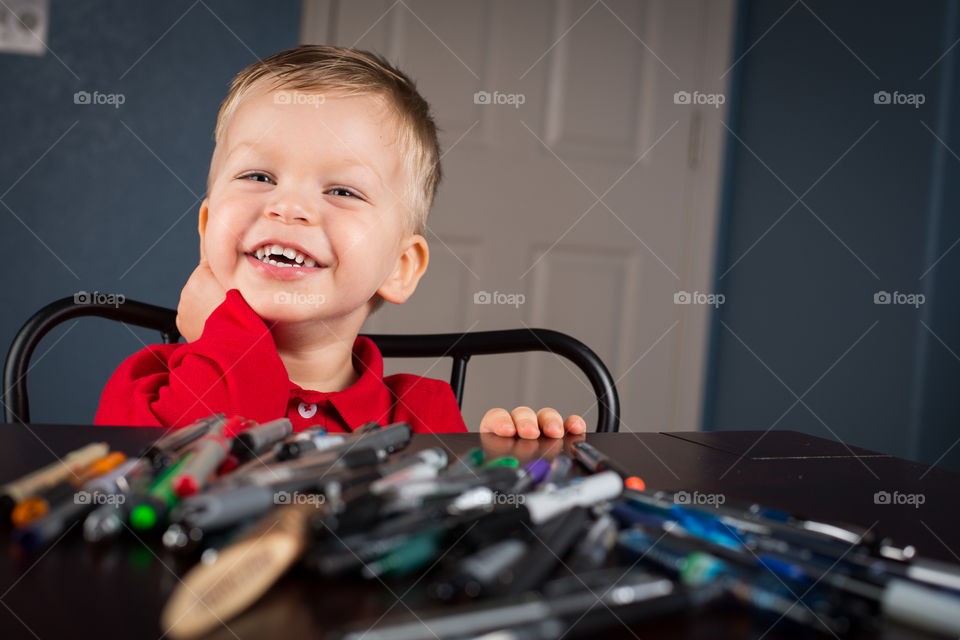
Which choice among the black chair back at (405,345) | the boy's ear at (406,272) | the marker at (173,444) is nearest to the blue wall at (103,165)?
the black chair back at (405,345)

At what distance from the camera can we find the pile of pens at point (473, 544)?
0.89 feet

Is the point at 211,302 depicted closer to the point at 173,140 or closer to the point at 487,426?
the point at 487,426

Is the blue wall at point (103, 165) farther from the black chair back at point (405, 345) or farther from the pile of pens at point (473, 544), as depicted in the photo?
the pile of pens at point (473, 544)

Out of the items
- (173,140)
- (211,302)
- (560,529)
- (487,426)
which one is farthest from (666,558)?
(173,140)

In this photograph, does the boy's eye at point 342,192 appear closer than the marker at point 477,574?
No

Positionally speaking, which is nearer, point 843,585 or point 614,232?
point 843,585

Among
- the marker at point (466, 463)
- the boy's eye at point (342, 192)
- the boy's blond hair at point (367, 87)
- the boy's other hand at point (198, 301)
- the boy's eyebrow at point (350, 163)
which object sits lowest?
the marker at point (466, 463)

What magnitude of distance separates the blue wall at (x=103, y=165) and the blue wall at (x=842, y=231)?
157cm

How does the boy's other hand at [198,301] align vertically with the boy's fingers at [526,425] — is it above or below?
above

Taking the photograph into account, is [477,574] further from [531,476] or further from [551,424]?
[551,424]

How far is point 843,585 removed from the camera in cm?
32

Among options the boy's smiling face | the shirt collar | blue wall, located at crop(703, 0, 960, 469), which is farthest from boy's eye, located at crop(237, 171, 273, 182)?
blue wall, located at crop(703, 0, 960, 469)

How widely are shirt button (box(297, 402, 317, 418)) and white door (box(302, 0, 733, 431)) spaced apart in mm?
1303

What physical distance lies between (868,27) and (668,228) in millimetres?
775
